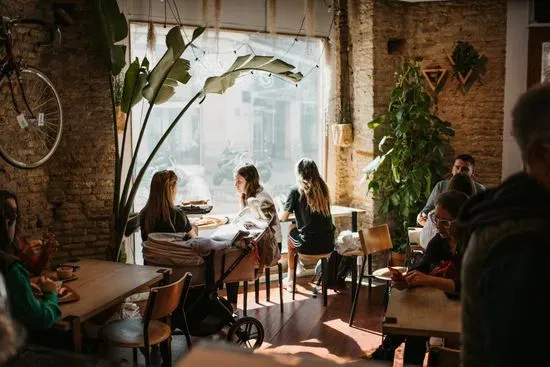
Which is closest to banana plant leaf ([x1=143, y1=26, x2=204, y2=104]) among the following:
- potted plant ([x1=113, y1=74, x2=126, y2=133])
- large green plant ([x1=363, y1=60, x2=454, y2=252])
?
potted plant ([x1=113, y1=74, x2=126, y2=133])

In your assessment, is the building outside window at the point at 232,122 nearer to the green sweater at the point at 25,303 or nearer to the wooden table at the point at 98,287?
the wooden table at the point at 98,287

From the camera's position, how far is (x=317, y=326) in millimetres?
5574

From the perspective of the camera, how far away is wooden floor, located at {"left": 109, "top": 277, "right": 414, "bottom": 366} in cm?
497

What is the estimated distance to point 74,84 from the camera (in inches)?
223

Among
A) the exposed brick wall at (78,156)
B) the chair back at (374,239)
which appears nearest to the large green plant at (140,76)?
the exposed brick wall at (78,156)

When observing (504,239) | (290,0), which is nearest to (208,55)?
(290,0)

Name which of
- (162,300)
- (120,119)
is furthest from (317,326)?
(120,119)

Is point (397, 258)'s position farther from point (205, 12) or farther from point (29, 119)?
point (29, 119)

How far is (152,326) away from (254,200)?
1919 mm

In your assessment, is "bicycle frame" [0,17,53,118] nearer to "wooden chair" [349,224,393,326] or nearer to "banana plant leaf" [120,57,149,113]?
"banana plant leaf" [120,57,149,113]

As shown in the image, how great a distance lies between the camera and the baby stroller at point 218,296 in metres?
4.70

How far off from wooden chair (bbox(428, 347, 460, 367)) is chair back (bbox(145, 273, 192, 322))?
1650 millimetres

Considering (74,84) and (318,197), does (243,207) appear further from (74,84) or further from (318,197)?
(74,84)

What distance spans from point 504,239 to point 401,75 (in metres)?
6.01
